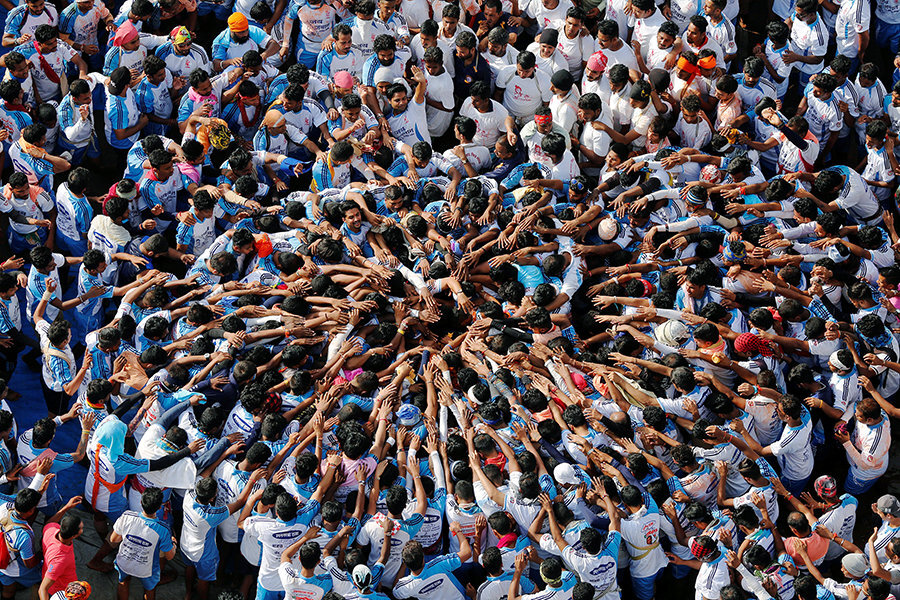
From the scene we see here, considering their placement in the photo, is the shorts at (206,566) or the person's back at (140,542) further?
the shorts at (206,566)

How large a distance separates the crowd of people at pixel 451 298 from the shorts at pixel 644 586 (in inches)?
5.9

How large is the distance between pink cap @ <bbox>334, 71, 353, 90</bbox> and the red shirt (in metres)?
6.81

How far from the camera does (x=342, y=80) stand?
53.0 feet

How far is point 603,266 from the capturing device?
49.8ft

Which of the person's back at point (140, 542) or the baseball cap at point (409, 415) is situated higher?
the baseball cap at point (409, 415)

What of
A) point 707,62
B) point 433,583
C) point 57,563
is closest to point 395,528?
point 433,583

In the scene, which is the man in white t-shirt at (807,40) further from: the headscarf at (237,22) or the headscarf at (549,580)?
the headscarf at (549,580)

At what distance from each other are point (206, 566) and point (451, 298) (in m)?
4.21

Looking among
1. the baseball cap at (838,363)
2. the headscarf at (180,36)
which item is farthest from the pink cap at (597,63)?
the headscarf at (180,36)

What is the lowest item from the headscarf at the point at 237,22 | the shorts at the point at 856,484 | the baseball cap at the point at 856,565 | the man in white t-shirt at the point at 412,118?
the shorts at the point at 856,484

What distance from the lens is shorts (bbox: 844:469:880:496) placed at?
542 inches

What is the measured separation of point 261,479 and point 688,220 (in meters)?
5.97

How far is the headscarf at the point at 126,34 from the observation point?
16234 millimetres

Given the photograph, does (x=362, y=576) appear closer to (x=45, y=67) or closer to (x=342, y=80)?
(x=342, y=80)
